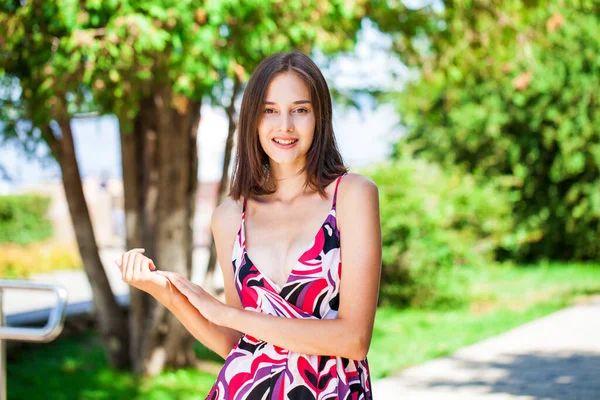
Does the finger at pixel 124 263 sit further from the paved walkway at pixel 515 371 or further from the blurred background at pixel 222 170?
the paved walkway at pixel 515 371

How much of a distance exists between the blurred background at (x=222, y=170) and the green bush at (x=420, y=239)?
0.03 meters

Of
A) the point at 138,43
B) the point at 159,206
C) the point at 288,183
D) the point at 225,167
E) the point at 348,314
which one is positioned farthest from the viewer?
the point at 225,167

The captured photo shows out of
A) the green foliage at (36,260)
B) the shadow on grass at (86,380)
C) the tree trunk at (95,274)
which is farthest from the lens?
the green foliage at (36,260)

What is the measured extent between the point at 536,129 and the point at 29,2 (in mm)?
13324

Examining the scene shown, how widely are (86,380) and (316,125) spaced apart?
5.63 meters

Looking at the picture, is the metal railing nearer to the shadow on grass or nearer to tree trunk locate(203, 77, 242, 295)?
the shadow on grass

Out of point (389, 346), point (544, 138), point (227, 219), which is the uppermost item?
point (544, 138)

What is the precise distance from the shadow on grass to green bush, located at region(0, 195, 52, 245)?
1508 centimetres

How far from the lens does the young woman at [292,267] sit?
1.99 meters

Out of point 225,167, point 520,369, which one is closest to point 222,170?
point 225,167

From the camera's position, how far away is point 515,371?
6723 millimetres

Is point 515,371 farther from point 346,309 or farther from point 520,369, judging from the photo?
point 346,309

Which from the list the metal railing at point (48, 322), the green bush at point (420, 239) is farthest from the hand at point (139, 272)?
the green bush at point (420, 239)

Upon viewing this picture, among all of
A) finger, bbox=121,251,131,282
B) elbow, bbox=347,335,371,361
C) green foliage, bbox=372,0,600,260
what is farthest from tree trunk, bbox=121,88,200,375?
green foliage, bbox=372,0,600,260
